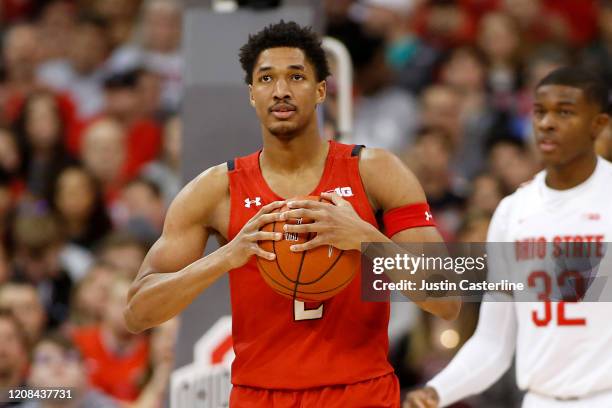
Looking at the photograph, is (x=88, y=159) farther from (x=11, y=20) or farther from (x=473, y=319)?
(x=473, y=319)

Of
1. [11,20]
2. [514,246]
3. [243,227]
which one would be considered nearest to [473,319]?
[514,246]

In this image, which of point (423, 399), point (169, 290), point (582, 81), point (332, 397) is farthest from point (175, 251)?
point (582, 81)

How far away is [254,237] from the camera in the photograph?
386 centimetres

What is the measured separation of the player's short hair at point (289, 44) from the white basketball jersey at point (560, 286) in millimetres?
1461

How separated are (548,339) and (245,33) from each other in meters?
2.22

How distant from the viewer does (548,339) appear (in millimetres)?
5047

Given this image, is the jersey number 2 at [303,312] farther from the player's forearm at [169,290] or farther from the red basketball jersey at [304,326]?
the player's forearm at [169,290]

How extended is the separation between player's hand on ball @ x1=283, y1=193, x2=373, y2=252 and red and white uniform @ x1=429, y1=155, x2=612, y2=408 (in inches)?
57.0

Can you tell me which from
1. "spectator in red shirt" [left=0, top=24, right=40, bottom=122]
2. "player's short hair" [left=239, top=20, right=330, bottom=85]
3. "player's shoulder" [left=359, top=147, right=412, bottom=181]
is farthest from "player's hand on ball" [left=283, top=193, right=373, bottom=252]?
"spectator in red shirt" [left=0, top=24, right=40, bottom=122]

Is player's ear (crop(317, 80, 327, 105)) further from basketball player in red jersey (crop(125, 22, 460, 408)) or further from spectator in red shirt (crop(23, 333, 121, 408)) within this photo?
spectator in red shirt (crop(23, 333, 121, 408))

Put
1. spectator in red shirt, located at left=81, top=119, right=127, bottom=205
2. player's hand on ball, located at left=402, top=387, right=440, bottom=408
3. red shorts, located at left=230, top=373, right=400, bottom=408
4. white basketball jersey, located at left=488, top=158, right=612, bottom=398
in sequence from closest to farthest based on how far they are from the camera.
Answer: red shorts, located at left=230, top=373, right=400, bottom=408, player's hand on ball, located at left=402, top=387, right=440, bottom=408, white basketball jersey, located at left=488, top=158, right=612, bottom=398, spectator in red shirt, located at left=81, top=119, right=127, bottom=205

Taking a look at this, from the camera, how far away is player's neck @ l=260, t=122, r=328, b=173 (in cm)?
430

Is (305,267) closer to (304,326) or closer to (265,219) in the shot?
(265,219)

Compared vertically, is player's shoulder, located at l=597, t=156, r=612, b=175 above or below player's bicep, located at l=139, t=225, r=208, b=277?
above
